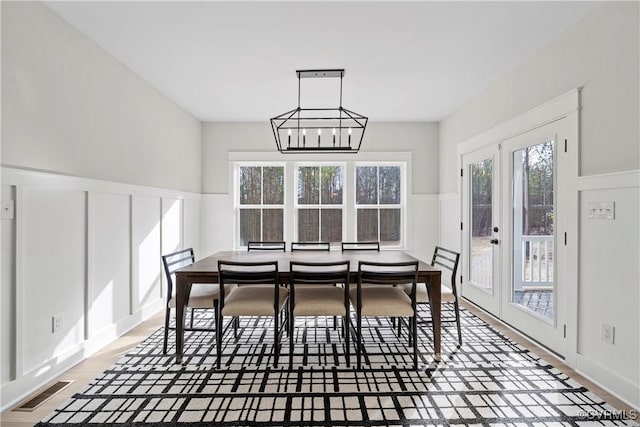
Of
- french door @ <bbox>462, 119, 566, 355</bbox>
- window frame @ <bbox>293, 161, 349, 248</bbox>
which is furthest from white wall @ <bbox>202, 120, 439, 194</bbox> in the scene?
french door @ <bbox>462, 119, 566, 355</bbox>

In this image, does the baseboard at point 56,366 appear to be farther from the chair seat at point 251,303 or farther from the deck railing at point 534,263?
the deck railing at point 534,263

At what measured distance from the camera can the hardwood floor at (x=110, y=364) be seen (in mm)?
2139

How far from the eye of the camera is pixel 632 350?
2225 mm

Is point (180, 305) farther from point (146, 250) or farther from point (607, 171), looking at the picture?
point (607, 171)

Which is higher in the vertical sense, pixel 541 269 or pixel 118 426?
pixel 541 269

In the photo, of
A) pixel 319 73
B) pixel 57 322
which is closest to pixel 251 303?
pixel 57 322

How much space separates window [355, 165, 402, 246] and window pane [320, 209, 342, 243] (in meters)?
0.31

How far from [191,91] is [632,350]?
4.65 metres

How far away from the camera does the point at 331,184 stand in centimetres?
593

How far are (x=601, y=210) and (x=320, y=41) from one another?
2447 millimetres

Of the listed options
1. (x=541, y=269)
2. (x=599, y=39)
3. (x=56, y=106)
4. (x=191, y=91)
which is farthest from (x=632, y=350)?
(x=191, y=91)

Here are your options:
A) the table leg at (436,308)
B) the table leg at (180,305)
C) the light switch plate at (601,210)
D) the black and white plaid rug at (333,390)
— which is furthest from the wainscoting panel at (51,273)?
the light switch plate at (601,210)

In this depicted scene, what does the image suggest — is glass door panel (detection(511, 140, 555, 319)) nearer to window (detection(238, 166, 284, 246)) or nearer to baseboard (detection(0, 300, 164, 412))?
window (detection(238, 166, 284, 246))

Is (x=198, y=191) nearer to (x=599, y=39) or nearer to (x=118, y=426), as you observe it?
(x=118, y=426)
